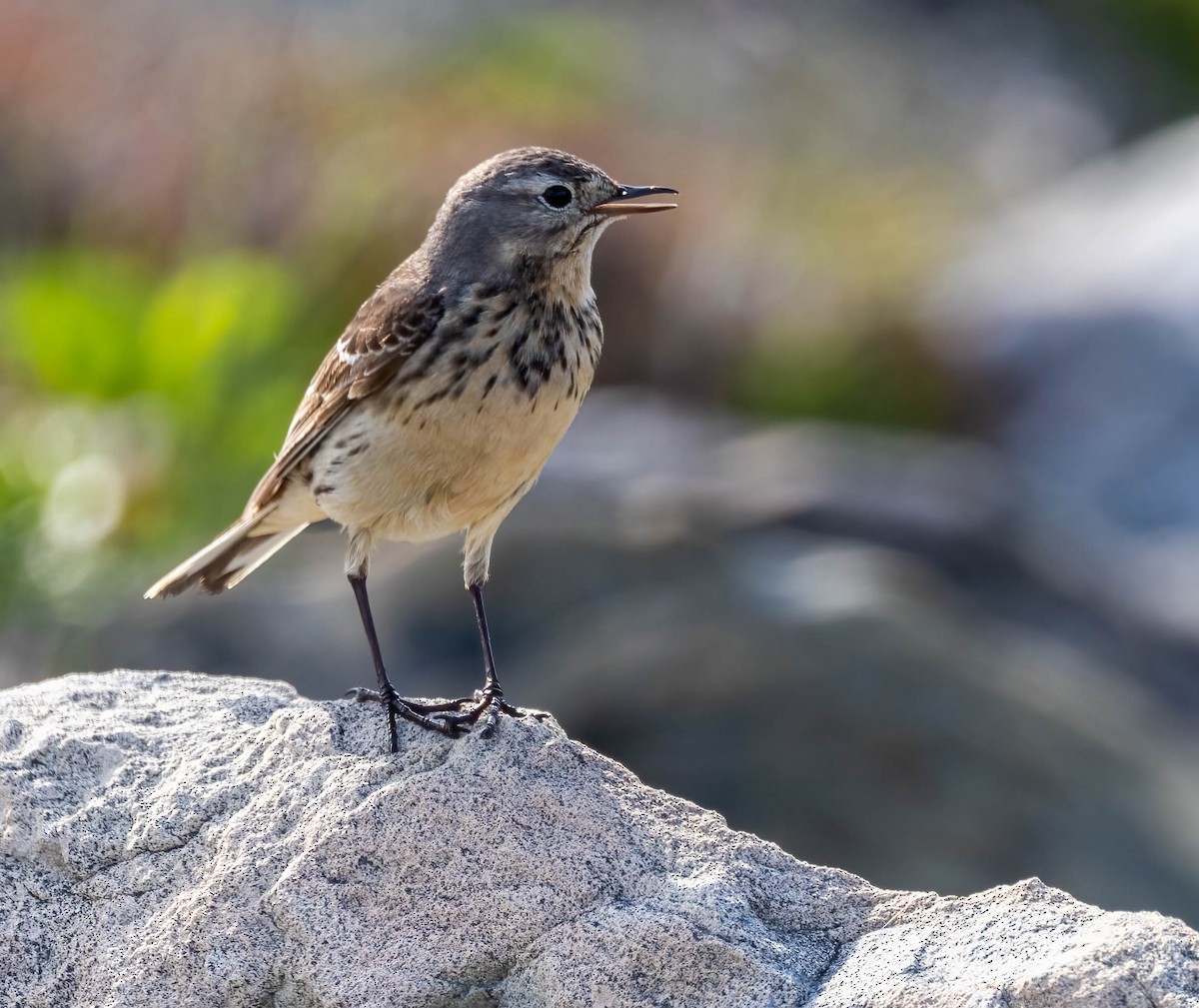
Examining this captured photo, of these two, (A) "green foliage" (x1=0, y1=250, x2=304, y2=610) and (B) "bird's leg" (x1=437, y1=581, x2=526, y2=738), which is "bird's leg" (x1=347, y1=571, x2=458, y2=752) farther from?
(A) "green foliage" (x1=0, y1=250, x2=304, y2=610)

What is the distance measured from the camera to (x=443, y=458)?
525cm

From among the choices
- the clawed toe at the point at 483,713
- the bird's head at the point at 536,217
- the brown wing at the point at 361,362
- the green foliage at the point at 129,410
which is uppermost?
the green foliage at the point at 129,410

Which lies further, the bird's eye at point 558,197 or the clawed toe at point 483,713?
the bird's eye at point 558,197

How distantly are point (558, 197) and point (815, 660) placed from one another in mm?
4444

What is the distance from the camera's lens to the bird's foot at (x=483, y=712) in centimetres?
480

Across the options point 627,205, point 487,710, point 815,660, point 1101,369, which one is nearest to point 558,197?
point 627,205

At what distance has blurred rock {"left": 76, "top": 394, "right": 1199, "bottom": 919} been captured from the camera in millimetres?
9094

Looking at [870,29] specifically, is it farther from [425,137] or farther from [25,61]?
[25,61]

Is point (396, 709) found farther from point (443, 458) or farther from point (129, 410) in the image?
point (129, 410)

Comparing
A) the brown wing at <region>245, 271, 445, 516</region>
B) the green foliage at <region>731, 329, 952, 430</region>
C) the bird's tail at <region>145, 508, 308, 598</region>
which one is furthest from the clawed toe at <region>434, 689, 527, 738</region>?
the green foliage at <region>731, 329, 952, 430</region>

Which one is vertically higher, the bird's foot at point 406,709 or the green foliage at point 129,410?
the green foliage at point 129,410

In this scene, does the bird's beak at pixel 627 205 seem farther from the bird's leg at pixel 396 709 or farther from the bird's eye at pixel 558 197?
the bird's leg at pixel 396 709

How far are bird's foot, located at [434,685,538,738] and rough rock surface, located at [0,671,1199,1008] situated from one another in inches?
4.0

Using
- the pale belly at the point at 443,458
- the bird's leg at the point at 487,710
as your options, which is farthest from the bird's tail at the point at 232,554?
the bird's leg at the point at 487,710
